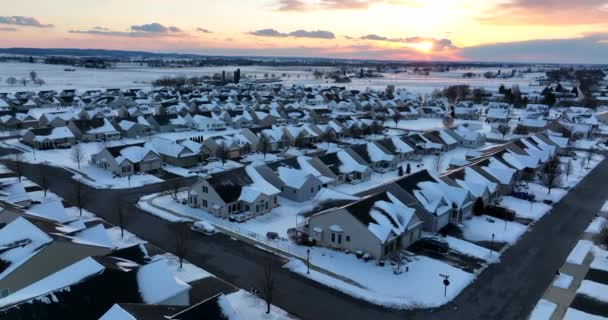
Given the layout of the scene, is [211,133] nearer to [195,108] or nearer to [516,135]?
[195,108]

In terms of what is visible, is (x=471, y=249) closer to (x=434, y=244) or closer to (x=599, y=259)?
(x=434, y=244)

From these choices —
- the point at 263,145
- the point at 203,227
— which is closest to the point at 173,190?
the point at 203,227

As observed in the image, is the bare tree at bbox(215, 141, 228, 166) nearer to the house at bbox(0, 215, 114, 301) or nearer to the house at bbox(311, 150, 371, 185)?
the house at bbox(311, 150, 371, 185)

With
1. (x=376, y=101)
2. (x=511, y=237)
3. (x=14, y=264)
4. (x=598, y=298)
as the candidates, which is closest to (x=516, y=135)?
(x=376, y=101)

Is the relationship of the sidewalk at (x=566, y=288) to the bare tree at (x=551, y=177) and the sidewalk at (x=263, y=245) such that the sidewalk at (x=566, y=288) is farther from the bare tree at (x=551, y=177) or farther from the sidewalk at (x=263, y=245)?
the bare tree at (x=551, y=177)

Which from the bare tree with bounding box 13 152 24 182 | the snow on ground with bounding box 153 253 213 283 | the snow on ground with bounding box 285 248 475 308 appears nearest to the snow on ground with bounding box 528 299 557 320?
the snow on ground with bounding box 285 248 475 308

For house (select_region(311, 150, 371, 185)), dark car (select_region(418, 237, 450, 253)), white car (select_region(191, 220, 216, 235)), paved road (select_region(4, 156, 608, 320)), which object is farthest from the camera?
house (select_region(311, 150, 371, 185))
